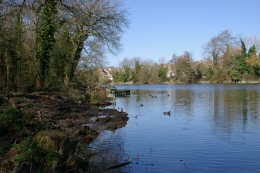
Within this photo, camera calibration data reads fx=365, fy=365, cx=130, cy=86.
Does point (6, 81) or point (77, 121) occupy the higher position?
point (6, 81)

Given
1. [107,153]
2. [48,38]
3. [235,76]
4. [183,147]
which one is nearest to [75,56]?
[48,38]

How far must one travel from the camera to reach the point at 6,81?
25344 mm

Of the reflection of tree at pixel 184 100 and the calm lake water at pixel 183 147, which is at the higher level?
the reflection of tree at pixel 184 100

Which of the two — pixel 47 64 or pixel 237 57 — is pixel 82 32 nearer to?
pixel 47 64

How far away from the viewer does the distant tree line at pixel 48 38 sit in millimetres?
24906

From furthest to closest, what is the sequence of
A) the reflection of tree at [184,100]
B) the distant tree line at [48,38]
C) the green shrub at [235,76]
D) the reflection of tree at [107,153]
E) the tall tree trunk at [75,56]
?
the green shrub at [235,76] → the tall tree trunk at [75,56] → the reflection of tree at [184,100] → the distant tree line at [48,38] → the reflection of tree at [107,153]

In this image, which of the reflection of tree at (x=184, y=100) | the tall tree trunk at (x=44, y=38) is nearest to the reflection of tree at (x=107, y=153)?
the tall tree trunk at (x=44, y=38)

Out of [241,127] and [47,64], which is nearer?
[241,127]

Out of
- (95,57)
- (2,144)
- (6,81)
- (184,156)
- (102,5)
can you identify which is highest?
(102,5)

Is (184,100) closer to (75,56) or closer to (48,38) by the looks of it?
(75,56)

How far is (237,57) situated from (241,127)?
80799mm

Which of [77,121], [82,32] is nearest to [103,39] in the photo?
[82,32]

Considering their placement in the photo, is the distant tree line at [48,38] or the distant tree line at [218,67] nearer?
the distant tree line at [48,38]

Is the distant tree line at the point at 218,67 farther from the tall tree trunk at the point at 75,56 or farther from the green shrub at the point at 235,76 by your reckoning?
the tall tree trunk at the point at 75,56
